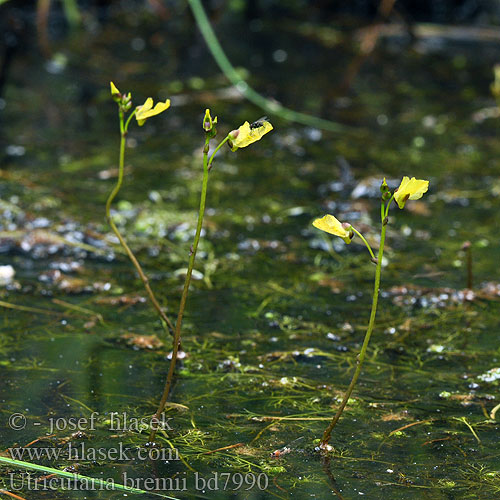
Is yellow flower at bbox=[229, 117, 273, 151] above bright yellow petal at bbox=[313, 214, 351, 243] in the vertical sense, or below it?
above

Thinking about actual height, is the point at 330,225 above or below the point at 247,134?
below

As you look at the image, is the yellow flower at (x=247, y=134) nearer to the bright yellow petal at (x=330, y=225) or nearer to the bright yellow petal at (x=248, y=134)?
the bright yellow petal at (x=248, y=134)

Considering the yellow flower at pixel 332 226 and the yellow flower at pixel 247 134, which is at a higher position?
the yellow flower at pixel 247 134

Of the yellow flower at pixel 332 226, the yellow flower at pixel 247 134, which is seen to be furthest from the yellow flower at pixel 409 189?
the yellow flower at pixel 247 134

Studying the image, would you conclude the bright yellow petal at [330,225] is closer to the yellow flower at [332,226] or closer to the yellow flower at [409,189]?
the yellow flower at [332,226]

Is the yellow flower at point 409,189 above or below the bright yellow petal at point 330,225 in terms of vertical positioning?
above

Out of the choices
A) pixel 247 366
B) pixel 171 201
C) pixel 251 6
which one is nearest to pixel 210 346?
pixel 247 366

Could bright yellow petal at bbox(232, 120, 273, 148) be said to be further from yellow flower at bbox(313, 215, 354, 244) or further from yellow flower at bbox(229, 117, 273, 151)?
yellow flower at bbox(313, 215, 354, 244)

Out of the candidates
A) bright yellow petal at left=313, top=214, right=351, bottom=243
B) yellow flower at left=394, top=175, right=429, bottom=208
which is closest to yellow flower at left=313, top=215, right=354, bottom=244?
bright yellow petal at left=313, top=214, right=351, bottom=243

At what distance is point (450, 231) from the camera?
2.66 metres

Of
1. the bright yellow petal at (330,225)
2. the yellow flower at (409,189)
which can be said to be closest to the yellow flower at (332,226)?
the bright yellow petal at (330,225)

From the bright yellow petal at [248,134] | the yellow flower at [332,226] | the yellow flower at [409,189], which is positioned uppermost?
the bright yellow petal at [248,134]

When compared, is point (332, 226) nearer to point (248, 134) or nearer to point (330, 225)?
point (330, 225)

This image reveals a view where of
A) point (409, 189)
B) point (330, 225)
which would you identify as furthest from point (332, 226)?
point (409, 189)
